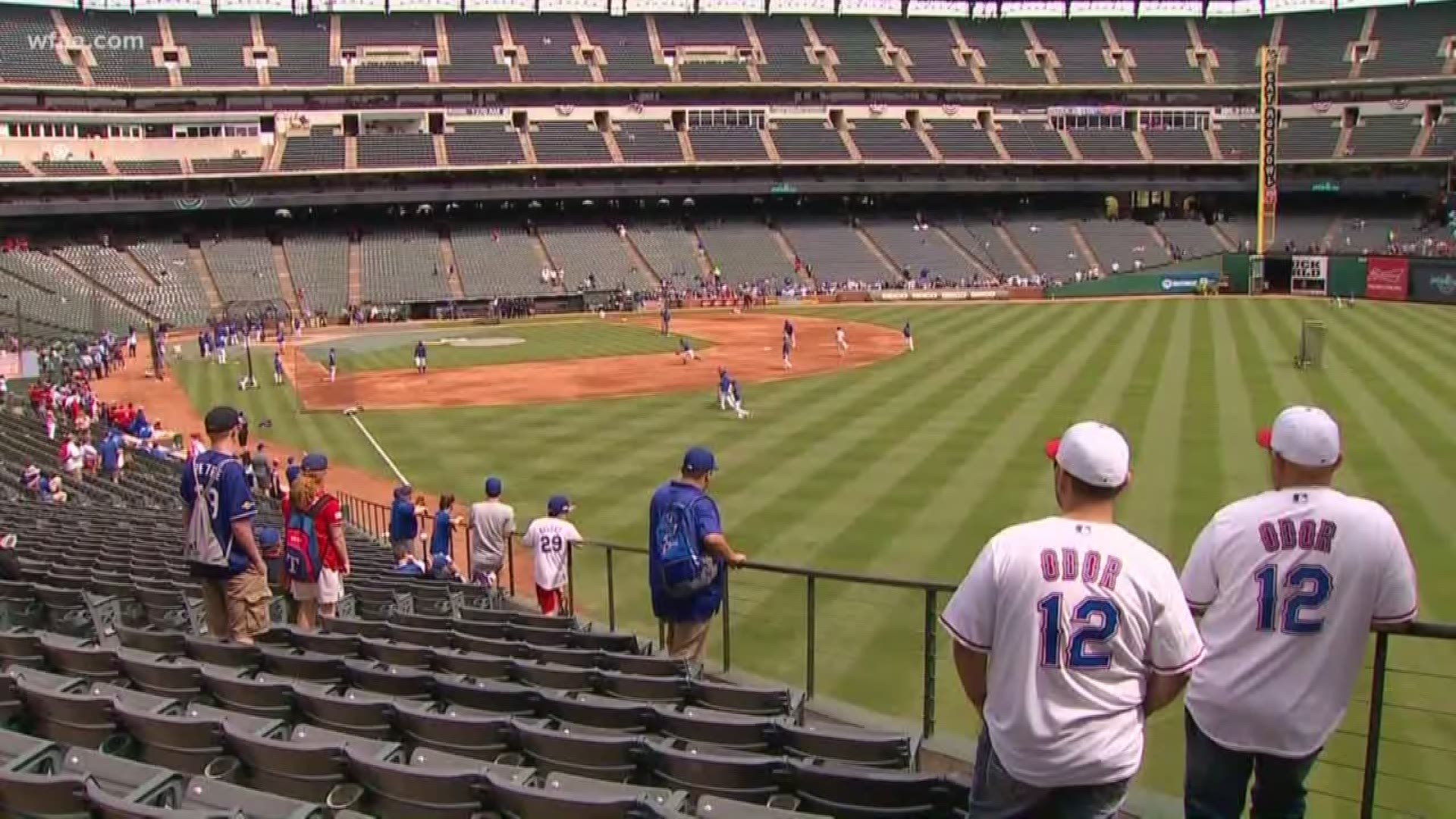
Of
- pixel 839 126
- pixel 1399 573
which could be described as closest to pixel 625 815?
pixel 1399 573

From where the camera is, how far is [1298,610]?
168 inches

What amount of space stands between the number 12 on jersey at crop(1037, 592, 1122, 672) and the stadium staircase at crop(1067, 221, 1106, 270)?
7532 cm

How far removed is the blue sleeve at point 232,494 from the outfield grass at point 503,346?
35591 millimetres

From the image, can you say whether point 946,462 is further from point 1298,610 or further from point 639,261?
point 639,261

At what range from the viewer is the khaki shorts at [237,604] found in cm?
867

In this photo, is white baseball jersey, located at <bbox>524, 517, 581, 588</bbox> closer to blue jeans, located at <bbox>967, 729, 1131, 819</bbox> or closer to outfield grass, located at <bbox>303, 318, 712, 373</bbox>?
blue jeans, located at <bbox>967, 729, 1131, 819</bbox>

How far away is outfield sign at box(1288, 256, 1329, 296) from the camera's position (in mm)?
62497

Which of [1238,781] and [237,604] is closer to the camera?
[1238,781]

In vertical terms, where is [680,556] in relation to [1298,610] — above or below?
below

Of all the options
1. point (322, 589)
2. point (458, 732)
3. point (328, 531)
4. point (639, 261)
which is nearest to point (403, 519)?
point (322, 589)

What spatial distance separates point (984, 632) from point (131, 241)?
76.2 meters

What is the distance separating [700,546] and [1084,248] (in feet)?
245

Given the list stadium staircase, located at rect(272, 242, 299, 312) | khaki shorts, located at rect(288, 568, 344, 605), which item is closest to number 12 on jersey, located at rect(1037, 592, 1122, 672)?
khaki shorts, located at rect(288, 568, 344, 605)

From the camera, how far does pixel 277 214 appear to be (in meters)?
74.2
